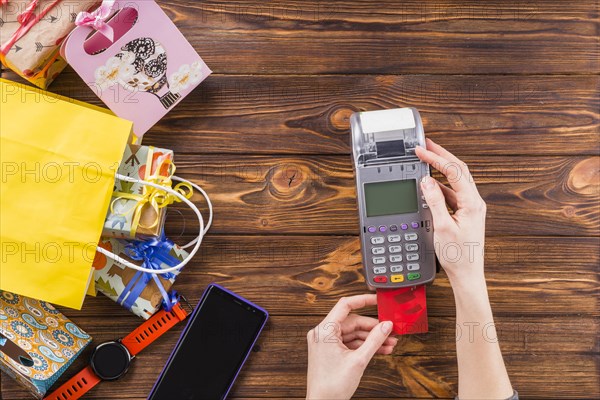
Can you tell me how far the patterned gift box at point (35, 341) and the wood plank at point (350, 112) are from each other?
0.95 ft

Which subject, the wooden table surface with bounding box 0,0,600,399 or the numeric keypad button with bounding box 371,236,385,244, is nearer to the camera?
the numeric keypad button with bounding box 371,236,385,244

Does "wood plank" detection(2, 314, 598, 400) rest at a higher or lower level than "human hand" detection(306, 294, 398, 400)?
lower

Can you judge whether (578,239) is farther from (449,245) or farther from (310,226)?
(310,226)

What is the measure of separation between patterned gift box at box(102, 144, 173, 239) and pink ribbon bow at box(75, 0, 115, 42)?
0.52 feet

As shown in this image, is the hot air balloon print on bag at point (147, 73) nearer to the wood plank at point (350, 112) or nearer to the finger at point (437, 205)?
the wood plank at point (350, 112)

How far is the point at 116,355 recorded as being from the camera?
81 cm

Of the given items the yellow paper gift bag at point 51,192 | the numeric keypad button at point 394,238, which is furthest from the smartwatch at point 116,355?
the numeric keypad button at point 394,238

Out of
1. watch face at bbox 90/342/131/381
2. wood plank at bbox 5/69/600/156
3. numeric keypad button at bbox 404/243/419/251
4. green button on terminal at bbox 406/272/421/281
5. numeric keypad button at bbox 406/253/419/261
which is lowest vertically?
watch face at bbox 90/342/131/381

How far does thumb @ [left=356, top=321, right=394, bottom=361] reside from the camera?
2.34ft

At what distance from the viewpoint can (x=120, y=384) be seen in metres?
0.83

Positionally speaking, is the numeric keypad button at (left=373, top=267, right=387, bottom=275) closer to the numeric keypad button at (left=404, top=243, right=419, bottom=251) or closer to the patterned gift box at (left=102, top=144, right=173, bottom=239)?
the numeric keypad button at (left=404, top=243, right=419, bottom=251)

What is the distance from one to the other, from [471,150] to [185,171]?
43cm

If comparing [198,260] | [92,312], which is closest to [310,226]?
[198,260]

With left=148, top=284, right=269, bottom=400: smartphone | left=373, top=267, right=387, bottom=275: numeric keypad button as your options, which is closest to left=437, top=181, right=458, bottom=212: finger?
left=373, top=267, right=387, bottom=275: numeric keypad button
